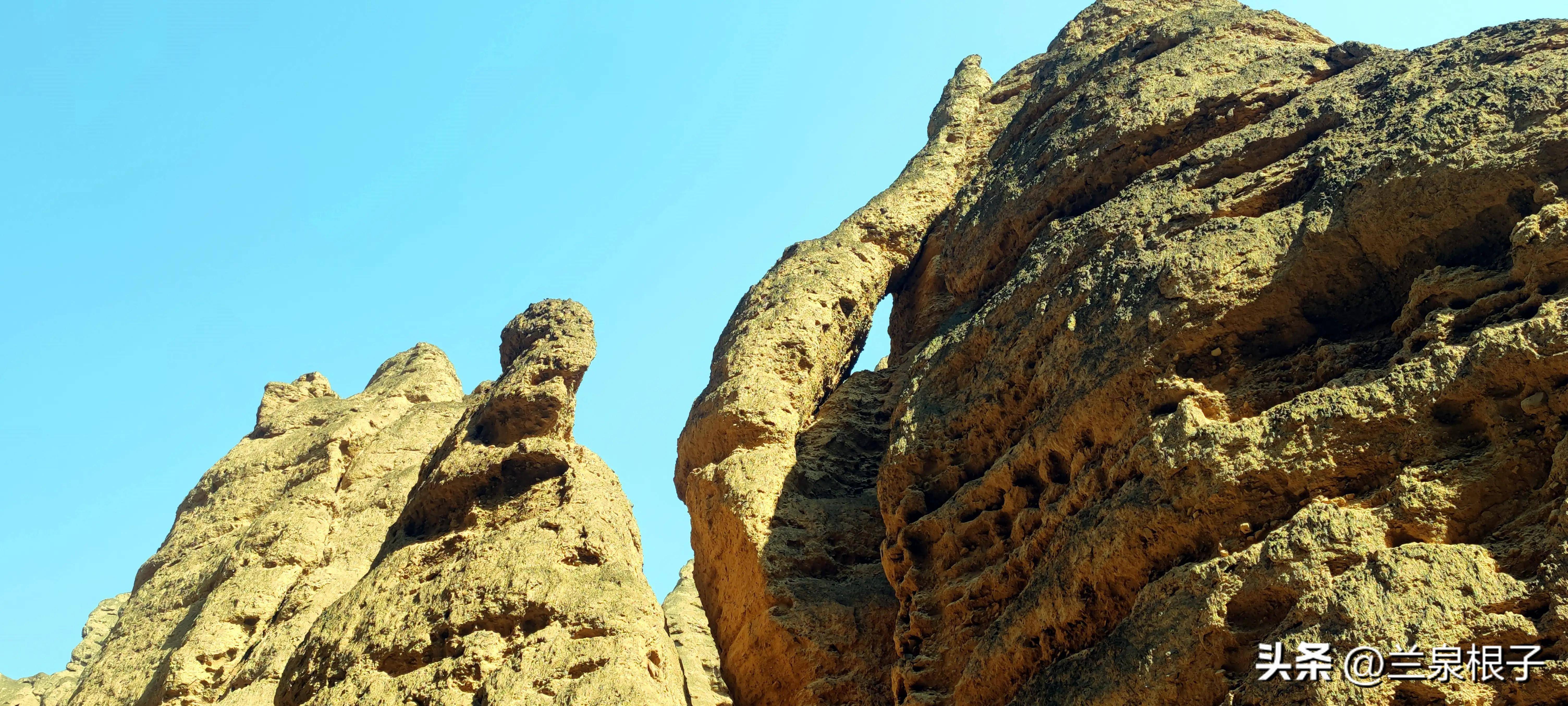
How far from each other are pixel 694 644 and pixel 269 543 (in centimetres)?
898

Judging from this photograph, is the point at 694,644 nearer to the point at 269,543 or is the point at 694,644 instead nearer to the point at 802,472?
the point at 802,472

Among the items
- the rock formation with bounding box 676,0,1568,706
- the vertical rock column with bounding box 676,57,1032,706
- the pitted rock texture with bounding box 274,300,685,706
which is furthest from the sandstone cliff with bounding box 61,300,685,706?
the rock formation with bounding box 676,0,1568,706

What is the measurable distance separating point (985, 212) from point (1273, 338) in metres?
7.33

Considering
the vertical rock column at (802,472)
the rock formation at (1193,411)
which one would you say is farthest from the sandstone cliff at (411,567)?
the rock formation at (1193,411)

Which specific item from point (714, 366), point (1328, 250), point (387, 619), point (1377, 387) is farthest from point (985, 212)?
point (387, 619)

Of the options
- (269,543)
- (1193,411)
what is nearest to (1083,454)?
(1193,411)

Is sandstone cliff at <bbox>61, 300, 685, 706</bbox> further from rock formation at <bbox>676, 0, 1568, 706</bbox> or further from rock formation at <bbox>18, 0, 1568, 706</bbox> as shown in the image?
rock formation at <bbox>676, 0, 1568, 706</bbox>

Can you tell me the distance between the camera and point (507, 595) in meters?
14.8

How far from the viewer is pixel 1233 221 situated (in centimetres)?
1334

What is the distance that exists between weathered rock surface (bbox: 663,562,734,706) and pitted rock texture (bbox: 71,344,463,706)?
21.6ft

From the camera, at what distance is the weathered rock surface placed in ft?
56.7

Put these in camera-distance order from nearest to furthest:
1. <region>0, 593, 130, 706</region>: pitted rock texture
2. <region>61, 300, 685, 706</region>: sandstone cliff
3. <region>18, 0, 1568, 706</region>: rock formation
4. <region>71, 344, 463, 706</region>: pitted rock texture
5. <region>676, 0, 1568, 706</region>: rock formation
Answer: <region>676, 0, 1568, 706</region>: rock formation → <region>18, 0, 1568, 706</region>: rock formation → <region>61, 300, 685, 706</region>: sandstone cliff → <region>71, 344, 463, 706</region>: pitted rock texture → <region>0, 593, 130, 706</region>: pitted rock texture

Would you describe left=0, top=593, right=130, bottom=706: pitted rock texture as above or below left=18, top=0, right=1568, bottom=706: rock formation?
above

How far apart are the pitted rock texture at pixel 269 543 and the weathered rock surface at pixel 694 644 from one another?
21.6 feet
